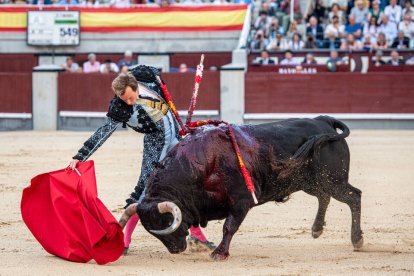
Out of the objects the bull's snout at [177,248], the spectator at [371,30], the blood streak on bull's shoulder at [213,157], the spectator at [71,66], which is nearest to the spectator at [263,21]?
the spectator at [371,30]

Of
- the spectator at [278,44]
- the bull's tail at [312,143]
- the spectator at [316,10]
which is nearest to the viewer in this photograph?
the bull's tail at [312,143]

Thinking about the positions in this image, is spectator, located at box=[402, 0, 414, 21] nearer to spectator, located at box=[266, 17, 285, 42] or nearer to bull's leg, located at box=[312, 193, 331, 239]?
spectator, located at box=[266, 17, 285, 42]

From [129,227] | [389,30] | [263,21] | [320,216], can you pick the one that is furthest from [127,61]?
[129,227]

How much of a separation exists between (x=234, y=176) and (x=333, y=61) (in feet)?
34.6

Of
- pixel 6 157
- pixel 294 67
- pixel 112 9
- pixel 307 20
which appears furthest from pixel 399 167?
pixel 112 9

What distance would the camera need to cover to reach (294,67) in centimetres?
1628

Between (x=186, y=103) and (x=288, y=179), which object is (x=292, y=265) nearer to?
(x=288, y=179)

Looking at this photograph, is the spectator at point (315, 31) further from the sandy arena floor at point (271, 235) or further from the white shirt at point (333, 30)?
the sandy arena floor at point (271, 235)

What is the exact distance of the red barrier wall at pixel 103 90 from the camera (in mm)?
16375

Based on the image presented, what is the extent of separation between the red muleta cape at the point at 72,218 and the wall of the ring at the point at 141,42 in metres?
12.3

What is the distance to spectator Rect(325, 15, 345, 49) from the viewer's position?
53.8 feet

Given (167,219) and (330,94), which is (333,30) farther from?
(167,219)

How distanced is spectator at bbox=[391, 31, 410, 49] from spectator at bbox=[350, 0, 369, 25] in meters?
0.58

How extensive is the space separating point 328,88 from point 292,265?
10.6 metres
